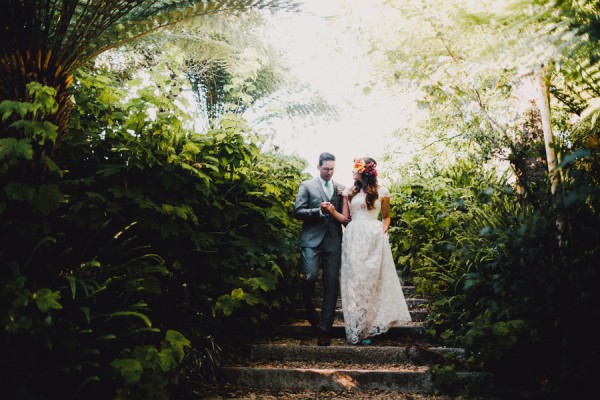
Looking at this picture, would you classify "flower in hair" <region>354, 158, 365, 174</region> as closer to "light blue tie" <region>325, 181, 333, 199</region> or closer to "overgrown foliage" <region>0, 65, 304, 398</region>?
"light blue tie" <region>325, 181, 333, 199</region>

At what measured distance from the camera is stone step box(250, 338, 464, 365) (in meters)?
3.88

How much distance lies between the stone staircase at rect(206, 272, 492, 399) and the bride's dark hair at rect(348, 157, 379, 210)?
4.55 feet

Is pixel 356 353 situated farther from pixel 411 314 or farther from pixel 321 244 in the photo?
pixel 411 314

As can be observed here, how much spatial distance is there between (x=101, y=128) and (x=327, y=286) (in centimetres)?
246

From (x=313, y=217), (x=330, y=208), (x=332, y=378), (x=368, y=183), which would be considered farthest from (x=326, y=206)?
(x=332, y=378)

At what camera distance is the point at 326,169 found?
15.1ft

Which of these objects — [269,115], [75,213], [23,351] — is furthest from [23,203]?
[269,115]

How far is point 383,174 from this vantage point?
9.12 metres

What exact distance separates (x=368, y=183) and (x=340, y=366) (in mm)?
1816

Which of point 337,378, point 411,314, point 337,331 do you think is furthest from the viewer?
point 411,314

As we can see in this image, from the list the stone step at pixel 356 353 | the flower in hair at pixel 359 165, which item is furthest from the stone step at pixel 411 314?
the flower in hair at pixel 359 165

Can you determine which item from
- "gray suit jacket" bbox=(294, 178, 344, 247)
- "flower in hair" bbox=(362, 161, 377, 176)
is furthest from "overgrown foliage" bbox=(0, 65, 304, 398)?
"flower in hair" bbox=(362, 161, 377, 176)

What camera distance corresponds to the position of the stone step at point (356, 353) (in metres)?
3.88

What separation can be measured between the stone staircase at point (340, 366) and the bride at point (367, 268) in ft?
0.78
